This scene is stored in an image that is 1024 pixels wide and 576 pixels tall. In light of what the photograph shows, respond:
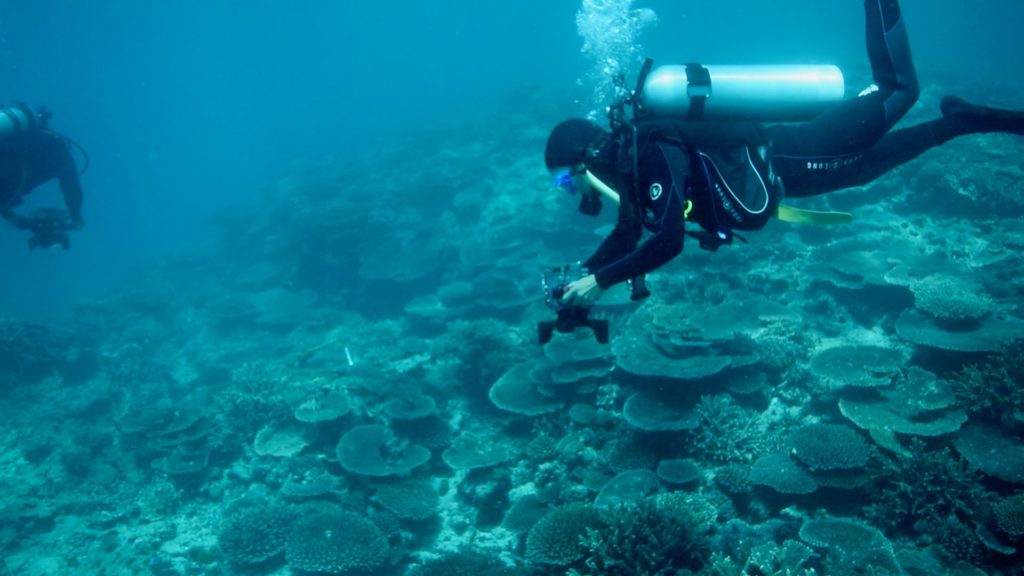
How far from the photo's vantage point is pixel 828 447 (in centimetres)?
598

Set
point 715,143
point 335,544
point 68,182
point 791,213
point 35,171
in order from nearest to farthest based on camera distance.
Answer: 1. point 715,143
2. point 791,213
3. point 335,544
4. point 35,171
5. point 68,182

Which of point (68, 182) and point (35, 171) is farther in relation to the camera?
point (68, 182)

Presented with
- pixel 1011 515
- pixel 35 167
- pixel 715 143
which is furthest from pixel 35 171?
pixel 1011 515

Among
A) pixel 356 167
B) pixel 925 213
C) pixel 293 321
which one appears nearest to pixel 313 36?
pixel 356 167

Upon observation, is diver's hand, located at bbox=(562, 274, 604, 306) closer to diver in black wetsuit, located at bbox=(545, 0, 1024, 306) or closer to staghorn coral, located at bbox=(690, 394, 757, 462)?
diver in black wetsuit, located at bbox=(545, 0, 1024, 306)

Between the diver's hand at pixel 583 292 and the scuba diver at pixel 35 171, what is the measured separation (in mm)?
11630

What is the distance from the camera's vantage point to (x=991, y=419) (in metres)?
5.99

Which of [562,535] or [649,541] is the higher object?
[649,541]

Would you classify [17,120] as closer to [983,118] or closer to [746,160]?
[746,160]

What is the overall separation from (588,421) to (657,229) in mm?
4863

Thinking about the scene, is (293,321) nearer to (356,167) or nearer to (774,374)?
(356,167)

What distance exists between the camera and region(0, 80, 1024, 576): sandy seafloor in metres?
5.45

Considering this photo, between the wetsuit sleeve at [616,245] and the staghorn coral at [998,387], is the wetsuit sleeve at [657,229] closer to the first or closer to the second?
the wetsuit sleeve at [616,245]

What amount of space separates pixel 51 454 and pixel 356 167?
1672 cm
